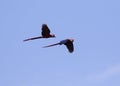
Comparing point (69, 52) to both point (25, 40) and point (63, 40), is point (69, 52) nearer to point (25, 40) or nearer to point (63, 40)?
point (63, 40)

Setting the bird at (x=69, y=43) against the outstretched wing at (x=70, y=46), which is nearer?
the bird at (x=69, y=43)

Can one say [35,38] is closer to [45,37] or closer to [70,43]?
[45,37]

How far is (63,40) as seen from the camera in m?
26.4

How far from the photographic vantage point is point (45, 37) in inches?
1038

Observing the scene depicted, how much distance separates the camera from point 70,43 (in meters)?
26.8

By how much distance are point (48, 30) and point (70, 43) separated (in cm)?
186

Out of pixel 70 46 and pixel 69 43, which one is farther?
pixel 70 46

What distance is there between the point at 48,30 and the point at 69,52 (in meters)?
2.16

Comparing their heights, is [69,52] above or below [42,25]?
below

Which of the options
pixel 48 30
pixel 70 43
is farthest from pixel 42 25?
pixel 70 43

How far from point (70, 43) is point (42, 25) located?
2398mm

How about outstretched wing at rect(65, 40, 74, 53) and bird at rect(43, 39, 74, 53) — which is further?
outstretched wing at rect(65, 40, 74, 53)

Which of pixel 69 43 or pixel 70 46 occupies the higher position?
pixel 69 43

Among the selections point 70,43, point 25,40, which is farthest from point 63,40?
point 25,40
